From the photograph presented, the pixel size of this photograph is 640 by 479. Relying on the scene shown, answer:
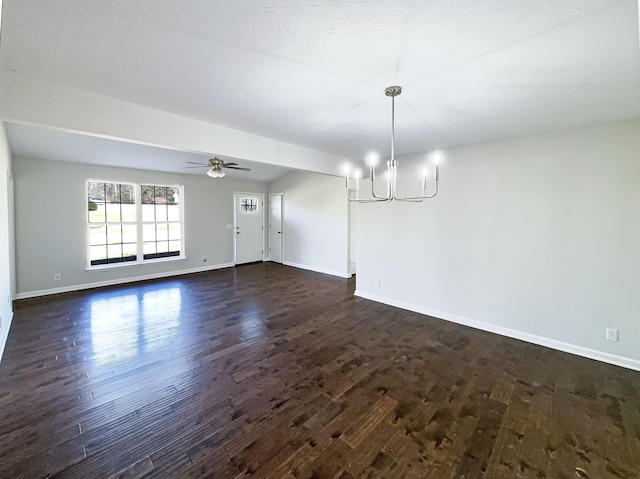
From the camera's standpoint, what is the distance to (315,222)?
7254 millimetres

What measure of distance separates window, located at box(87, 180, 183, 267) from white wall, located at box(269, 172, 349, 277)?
2.82m

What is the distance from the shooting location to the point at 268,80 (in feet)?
6.75

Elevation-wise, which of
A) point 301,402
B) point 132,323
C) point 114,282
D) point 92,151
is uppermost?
point 92,151

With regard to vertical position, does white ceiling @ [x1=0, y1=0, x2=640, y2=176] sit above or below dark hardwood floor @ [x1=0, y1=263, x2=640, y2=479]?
above

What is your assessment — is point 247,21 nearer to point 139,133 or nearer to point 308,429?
point 139,133

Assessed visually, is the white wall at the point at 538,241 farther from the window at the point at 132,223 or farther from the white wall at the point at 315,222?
the window at the point at 132,223

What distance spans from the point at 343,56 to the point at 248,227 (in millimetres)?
6932

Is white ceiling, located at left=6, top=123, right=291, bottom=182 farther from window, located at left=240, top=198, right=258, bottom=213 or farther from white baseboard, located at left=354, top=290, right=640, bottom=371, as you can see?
white baseboard, located at left=354, top=290, right=640, bottom=371

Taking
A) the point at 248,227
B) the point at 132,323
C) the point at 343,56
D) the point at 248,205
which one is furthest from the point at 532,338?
the point at 248,205

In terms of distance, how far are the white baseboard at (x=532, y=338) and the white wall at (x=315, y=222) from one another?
240 centimetres

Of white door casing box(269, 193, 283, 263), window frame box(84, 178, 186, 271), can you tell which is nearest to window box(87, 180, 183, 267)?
window frame box(84, 178, 186, 271)

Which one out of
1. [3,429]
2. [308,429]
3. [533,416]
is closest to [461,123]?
[533,416]

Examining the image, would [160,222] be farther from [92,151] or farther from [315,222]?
[315,222]

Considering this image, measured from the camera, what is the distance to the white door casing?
836cm
